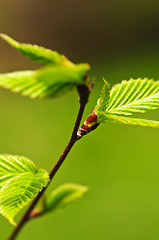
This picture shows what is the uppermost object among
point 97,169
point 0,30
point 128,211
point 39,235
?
point 0,30

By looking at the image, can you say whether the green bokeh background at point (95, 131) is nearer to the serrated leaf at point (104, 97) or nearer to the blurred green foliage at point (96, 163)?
the blurred green foliage at point (96, 163)

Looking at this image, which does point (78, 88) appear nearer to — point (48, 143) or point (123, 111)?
point (123, 111)

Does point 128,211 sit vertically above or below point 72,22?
below

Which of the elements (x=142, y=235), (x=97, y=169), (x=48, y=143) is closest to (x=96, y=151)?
(x=97, y=169)

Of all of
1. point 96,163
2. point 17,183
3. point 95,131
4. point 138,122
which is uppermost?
point 138,122

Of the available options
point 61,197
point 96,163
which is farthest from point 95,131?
point 61,197

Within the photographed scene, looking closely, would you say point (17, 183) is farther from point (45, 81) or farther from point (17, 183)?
point (45, 81)

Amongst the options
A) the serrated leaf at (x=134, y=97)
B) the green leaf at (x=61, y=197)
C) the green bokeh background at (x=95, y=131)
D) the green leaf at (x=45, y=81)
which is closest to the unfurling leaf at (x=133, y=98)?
the serrated leaf at (x=134, y=97)
